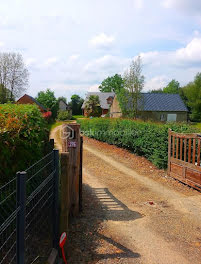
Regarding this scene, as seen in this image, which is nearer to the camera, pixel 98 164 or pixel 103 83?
pixel 98 164

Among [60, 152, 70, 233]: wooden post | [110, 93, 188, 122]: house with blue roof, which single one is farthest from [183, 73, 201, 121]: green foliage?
[60, 152, 70, 233]: wooden post

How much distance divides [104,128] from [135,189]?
11.2 meters

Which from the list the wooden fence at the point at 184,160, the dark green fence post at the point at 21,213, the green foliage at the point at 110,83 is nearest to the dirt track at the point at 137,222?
the wooden fence at the point at 184,160

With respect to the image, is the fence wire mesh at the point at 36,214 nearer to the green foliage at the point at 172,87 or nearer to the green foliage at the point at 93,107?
the green foliage at the point at 93,107

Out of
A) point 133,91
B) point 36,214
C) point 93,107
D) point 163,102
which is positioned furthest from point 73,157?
point 93,107

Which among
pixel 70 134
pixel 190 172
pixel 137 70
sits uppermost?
pixel 137 70

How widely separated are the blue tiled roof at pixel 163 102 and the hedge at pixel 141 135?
76.1 ft

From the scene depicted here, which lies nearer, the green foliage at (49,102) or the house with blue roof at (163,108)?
the house with blue roof at (163,108)

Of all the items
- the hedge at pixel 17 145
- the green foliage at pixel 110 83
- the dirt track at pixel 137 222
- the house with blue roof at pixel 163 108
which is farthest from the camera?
the green foliage at pixel 110 83

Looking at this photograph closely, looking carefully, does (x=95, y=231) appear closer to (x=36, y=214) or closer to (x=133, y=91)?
(x=36, y=214)

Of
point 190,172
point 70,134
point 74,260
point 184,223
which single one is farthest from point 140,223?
point 190,172

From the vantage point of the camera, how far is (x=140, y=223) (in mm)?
5812

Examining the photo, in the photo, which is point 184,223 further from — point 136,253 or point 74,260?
point 74,260

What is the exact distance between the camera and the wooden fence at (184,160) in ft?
26.6
